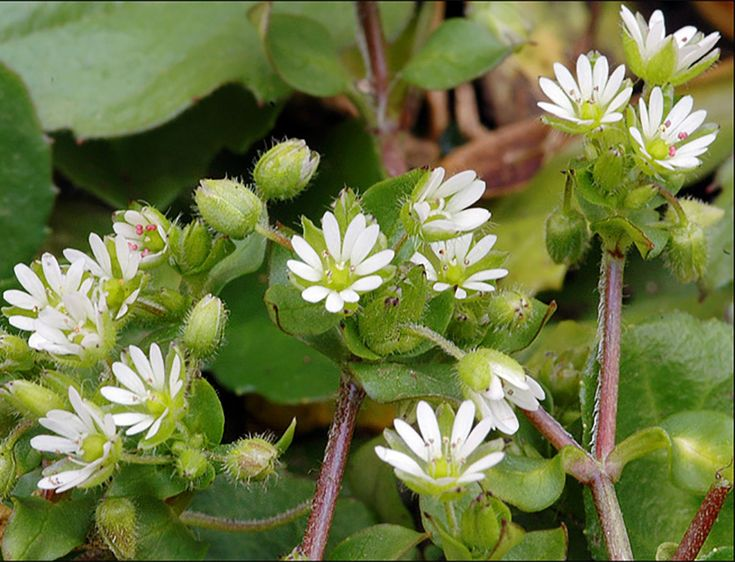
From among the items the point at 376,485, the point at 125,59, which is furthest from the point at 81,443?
the point at 125,59

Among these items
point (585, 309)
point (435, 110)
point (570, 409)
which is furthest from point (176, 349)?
point (435, 110)

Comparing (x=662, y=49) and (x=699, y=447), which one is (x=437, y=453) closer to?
(x=699, y=447)

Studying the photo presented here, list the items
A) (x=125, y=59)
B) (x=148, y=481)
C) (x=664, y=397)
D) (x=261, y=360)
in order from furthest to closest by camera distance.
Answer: (x=125, y=59) → (x=261, y=360) → (x=664, y=397) → (x=148, y=481)

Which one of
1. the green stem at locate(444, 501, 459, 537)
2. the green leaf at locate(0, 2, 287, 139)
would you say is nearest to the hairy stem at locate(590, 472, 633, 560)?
the green stem at locate(444, 501, 459, 537)

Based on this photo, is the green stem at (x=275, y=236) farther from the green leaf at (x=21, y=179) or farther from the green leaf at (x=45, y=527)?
the green leaf at (x=21, y=179)

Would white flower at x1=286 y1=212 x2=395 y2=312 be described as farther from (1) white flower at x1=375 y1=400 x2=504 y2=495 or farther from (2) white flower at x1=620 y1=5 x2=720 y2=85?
(2) white flower at x1=620 y1=5 x2=720 y2=85

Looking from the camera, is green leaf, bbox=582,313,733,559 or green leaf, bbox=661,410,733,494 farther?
green leaf, bbox=582,313,733,559

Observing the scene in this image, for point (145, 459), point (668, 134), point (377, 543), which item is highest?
point (668, 134)
